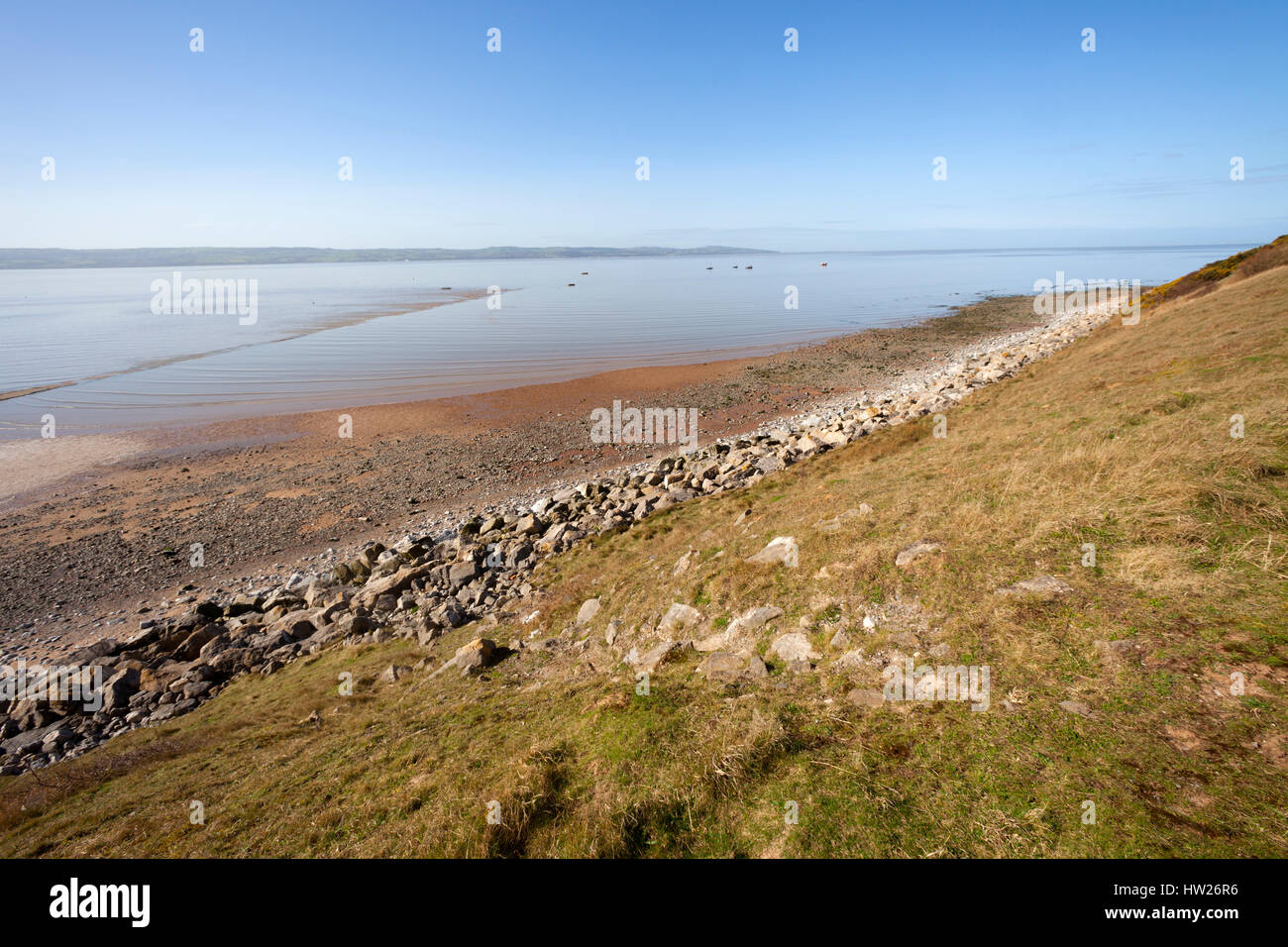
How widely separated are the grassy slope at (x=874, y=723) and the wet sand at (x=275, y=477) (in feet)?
27.7

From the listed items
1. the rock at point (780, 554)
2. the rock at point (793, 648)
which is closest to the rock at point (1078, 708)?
the rock at point (793, 648)

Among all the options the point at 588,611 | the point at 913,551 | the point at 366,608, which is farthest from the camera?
the point at 366,608

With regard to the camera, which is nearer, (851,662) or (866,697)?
(866,697)

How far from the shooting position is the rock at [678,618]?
899 centimetres

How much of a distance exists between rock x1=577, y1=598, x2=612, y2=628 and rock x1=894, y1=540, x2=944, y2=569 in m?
5.76

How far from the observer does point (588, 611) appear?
11.2 meters

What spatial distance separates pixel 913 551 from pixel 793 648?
251 centimetres

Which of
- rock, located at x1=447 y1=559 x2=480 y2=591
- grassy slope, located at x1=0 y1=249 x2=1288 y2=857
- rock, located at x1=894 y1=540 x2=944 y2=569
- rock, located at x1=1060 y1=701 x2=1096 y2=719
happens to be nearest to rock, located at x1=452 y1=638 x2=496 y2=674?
grassy slope, located at x1=0 y1=249 x2=1288 y2=857

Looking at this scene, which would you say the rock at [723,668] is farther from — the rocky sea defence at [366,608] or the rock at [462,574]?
the rock at [462,574]

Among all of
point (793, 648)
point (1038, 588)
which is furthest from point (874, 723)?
point (1038, 588)

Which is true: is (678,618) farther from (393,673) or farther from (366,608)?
(366,608)

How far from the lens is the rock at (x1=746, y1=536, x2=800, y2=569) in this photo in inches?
364

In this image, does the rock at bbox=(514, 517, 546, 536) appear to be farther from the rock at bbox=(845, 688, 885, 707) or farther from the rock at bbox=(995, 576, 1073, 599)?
the rock at bbox=(995, 576, 1073, 599)
